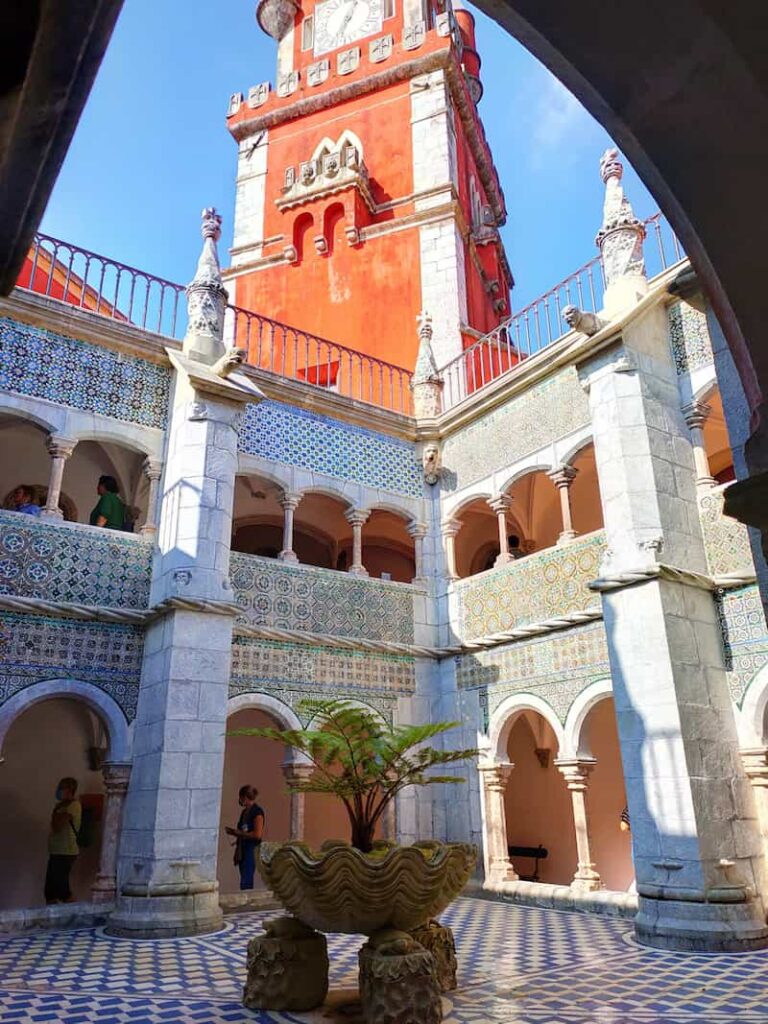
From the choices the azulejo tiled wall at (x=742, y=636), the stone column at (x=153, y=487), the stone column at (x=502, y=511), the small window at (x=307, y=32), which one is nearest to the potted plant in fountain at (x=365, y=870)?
the azulejo tiled wall at (x=742, y=636)

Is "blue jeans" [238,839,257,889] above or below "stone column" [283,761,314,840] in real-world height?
below

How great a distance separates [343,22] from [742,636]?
558 inches

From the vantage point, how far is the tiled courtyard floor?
3736 mm

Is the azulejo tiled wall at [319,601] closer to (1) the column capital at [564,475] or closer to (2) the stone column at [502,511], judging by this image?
(2) the stone column at [502,511]

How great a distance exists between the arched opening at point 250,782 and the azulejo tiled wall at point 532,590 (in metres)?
3.42

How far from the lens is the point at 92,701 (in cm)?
672

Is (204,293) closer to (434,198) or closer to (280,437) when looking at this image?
Answer: (280,437)

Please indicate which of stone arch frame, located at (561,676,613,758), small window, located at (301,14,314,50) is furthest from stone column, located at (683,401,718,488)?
small window, located at (301,14,314,50)

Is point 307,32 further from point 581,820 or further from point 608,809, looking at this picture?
point 581,820

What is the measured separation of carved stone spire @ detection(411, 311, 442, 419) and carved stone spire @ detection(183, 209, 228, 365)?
2.78 meters

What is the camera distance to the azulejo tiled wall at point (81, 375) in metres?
7.10

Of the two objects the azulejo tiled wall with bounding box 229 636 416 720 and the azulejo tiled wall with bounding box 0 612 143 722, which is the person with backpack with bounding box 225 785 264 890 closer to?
the azulejo tiled wall with bounding box 229 636 416 720

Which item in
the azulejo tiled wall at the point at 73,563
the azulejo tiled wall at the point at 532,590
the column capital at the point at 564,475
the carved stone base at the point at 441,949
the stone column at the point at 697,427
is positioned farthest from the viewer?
the column capital at the point at 564,475

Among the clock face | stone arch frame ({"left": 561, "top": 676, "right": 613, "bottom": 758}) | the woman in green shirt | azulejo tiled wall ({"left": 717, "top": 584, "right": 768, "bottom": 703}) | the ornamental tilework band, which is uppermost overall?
the clock face
